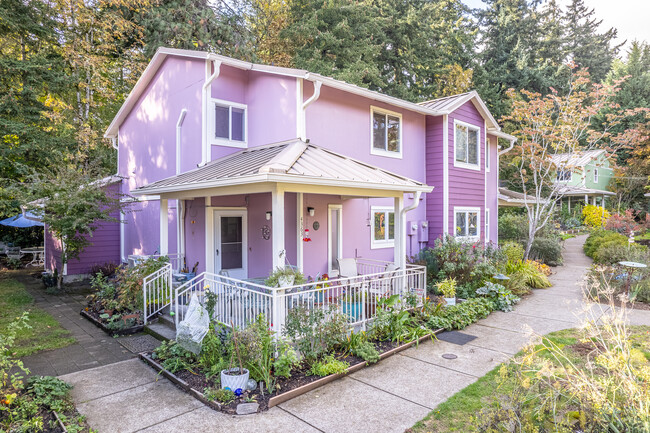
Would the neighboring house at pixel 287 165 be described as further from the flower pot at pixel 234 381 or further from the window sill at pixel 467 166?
the flower pot at pixel 234 381

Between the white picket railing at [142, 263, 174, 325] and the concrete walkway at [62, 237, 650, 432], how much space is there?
2.05m

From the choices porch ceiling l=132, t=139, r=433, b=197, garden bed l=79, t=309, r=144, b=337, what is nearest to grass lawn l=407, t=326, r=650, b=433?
porch ceiling l=132, t=139, r=433, b=197

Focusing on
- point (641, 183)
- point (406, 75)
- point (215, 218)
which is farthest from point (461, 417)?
point (641, 183)

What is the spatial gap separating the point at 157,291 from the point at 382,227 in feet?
20.3

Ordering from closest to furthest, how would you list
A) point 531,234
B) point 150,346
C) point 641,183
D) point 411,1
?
point 150,346
point 531,234
point 411,1
point 641,183

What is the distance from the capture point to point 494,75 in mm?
27688

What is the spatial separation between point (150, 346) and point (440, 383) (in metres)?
5.26

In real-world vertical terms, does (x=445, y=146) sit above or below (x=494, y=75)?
below

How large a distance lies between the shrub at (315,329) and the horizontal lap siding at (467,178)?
691cm

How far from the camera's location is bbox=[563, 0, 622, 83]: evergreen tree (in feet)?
109

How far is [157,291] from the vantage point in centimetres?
846

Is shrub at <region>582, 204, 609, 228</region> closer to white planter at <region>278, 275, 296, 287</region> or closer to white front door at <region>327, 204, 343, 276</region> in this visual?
white front door at <region>327, 204, 343, 276</region>

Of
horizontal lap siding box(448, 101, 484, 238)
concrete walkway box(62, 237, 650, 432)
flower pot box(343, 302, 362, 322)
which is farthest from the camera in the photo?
horizontal lap siding box(448, 101, 484, 238)

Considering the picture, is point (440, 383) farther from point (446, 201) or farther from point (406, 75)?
point (406, 75)
